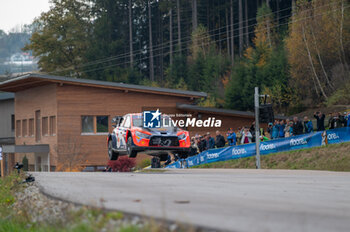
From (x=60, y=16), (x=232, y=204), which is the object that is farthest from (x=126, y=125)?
(x=60, y=16)

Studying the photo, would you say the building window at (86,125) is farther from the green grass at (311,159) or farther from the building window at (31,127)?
the green grass at (311,159)

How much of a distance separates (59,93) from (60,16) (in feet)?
154

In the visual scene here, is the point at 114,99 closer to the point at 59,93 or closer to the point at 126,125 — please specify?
the point at 59,93

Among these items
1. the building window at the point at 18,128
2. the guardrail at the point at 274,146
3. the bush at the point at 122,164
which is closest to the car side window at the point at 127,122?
the guardrail at the point at 274,146

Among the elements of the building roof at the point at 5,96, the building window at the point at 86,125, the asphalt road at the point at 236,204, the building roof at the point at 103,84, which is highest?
the building roof at the point at 5,96

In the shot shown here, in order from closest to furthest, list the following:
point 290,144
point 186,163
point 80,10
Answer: point 290,144
point 186,163
point 80,10

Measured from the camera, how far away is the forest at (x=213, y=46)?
56906 millimetres

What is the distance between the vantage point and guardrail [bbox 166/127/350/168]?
29.3 meters

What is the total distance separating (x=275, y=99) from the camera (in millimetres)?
58750

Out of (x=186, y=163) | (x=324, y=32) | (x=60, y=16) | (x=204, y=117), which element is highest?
(x=60, y=16)

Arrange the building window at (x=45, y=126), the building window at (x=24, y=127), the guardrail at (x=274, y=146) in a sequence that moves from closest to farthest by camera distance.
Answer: the guardrail at (x=274, y=146)
the building window at (x=45, y=126)
the building window at (x=24, y=127)

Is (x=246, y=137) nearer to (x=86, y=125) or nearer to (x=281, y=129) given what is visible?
(x=281, y=129)

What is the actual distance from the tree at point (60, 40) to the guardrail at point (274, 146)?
2108 inches

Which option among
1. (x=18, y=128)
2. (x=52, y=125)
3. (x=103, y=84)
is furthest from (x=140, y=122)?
(x=18, y=128)
